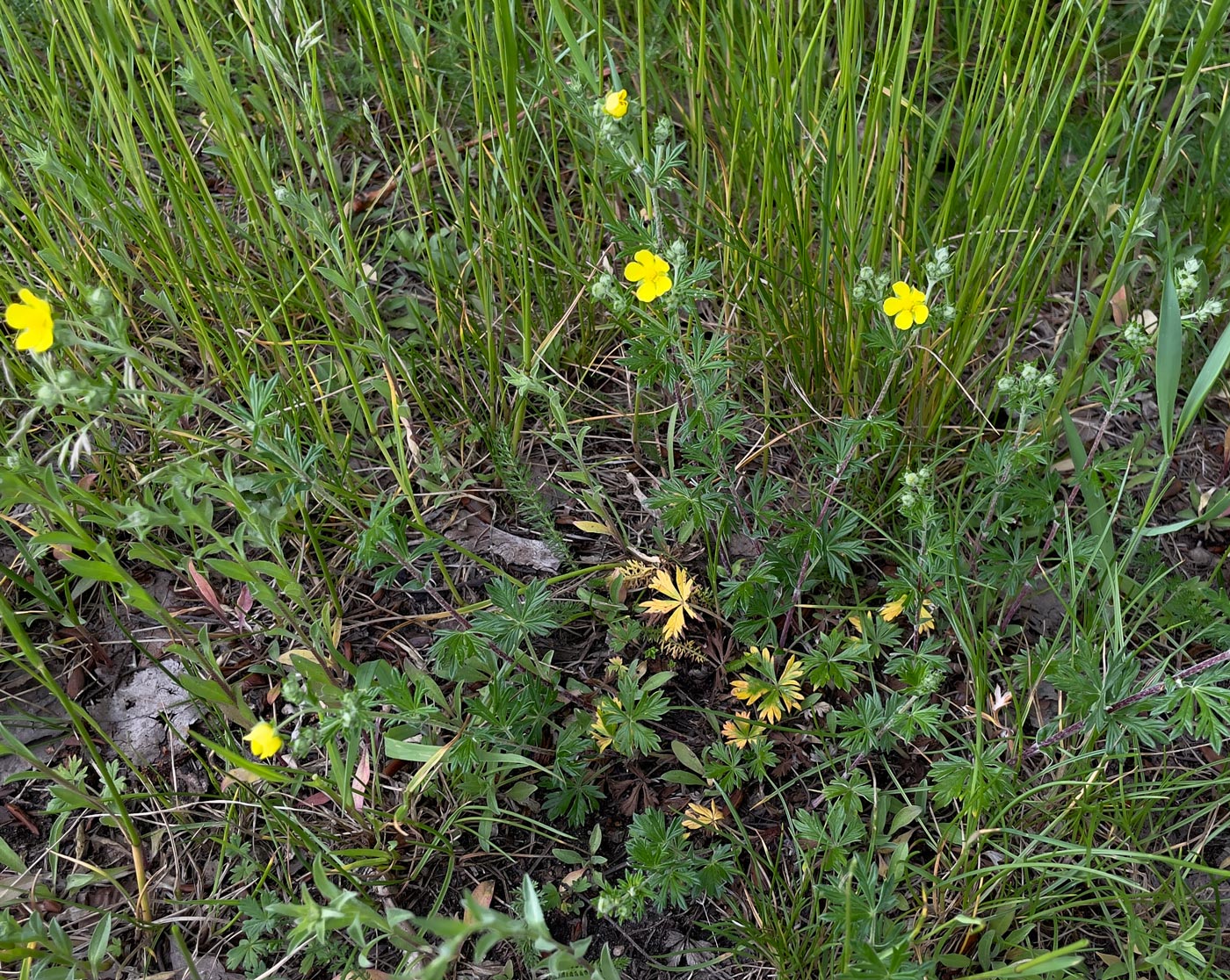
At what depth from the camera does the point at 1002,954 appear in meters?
1.72

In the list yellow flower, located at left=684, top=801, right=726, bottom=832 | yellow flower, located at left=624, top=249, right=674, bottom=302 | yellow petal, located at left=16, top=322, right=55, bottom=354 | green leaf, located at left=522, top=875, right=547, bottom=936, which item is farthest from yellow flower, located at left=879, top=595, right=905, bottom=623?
yellow petal, located at left=16, top=322, right=55, bottom=354

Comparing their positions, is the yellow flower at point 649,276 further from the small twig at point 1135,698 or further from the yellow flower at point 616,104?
the small twig at point 1135,698

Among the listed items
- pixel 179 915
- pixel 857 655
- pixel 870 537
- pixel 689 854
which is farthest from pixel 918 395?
pixel 179 915

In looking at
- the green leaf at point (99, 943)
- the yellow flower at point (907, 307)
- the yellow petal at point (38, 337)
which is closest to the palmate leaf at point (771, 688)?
the yellow flower at point (907, 307)

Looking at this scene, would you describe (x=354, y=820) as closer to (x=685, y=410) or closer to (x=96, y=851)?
(x=96, y=851)

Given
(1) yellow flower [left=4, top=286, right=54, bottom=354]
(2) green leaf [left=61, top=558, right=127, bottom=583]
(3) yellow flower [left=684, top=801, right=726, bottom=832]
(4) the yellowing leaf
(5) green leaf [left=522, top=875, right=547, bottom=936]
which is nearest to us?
(5) green leaf [left=522, top=875, right=547, bottom=936]

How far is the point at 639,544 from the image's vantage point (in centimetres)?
216

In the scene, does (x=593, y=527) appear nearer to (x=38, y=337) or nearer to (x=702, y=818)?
(x=702, y=818)

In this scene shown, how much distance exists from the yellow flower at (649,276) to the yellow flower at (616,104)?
9.5 inches

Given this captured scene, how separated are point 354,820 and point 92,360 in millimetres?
1300

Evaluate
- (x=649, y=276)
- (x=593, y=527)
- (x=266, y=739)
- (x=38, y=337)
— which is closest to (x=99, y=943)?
(x=266, y=739)

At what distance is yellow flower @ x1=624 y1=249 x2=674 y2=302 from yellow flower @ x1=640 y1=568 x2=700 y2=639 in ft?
2.00

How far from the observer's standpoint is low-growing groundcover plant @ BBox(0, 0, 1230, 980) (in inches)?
66.4

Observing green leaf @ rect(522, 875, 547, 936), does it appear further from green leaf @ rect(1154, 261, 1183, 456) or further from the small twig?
Answer: green leaf @ rect(1154, 261, 1183, 456)
